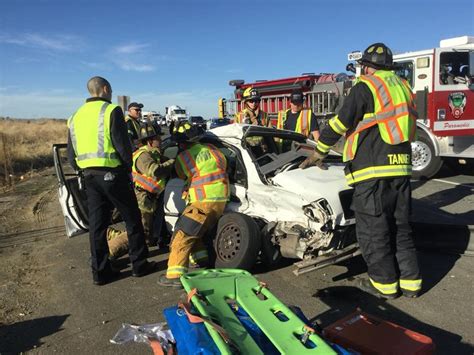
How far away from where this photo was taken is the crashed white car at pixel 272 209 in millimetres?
3949

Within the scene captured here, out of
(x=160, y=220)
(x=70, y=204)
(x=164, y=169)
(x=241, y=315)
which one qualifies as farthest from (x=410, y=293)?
(x=70, y=204)

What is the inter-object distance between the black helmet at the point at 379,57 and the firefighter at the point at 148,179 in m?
2.30

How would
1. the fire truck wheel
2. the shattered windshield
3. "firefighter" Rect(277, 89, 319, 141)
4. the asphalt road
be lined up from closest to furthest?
the asphalt road
the shattered windshield
"firefighter" Rect(277, 89, 319, 141)
the fire truck wheel

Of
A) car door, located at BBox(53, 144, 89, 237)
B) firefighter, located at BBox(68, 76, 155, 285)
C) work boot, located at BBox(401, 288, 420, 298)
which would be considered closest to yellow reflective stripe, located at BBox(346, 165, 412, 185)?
work boot, located at BBox(401, 288, 420, 298)

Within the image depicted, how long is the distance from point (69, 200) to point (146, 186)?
893mm

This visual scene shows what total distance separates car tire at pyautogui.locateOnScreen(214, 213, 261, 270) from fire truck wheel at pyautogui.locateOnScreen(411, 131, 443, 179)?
602 centimetres

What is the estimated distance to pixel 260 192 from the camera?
14.3ft

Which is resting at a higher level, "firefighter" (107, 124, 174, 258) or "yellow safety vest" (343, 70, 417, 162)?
"yellow safety vest" (343, 70, 417, 162)

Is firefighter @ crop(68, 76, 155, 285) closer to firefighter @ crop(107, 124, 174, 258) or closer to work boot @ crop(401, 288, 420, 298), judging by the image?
firefighter @ crop(107, 124, 174, 258)

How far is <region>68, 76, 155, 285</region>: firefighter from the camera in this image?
405cm

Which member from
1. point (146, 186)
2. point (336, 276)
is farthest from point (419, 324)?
point (146, 186)

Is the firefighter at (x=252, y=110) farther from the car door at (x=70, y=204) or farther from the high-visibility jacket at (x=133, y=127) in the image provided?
the car door at (x=70, y=204)

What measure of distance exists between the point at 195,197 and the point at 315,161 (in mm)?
1296

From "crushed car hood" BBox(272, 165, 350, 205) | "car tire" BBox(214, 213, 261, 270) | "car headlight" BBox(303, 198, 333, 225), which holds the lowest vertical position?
"car tire" BBox(214, 213, 261, 270)
